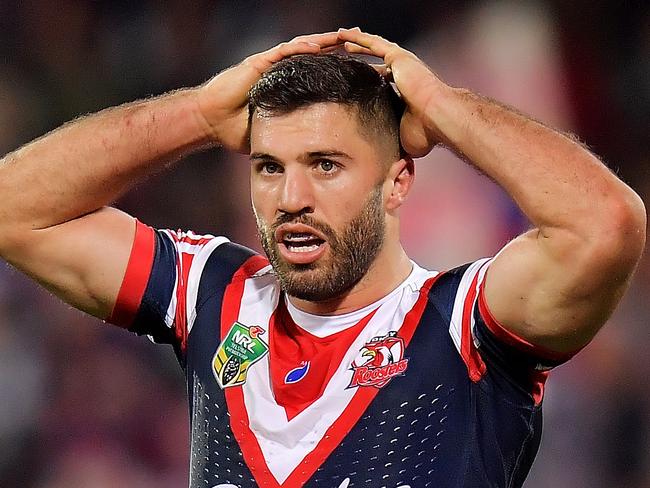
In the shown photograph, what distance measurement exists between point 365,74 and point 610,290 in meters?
0.94

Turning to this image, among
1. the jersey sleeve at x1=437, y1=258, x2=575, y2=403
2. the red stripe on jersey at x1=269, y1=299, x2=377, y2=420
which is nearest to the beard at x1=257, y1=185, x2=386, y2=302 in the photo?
the red stripe on jersey at x1=269, y1=299, x2=377, y2=420

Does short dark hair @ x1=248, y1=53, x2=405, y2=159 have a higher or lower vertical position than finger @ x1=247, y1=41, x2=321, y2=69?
lower

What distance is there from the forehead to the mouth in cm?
23

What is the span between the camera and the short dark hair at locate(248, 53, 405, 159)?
2908mm

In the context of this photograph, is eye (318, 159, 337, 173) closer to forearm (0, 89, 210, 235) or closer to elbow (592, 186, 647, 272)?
forearm (0, 89, 210, 235)

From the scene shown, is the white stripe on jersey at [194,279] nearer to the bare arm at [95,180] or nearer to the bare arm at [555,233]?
the bare arm at [95,180]

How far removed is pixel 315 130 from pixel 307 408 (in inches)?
30.2

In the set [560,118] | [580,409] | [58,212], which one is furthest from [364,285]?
[560,118]

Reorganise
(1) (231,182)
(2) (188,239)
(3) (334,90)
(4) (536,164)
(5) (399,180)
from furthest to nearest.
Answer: (1) (231,182)
(2) (188,239)
(5) (399,180)
(3) (334,90)
(4) (536,164)

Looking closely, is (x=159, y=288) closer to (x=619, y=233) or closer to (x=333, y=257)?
(x=333, y=257)

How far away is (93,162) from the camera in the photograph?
123 inches

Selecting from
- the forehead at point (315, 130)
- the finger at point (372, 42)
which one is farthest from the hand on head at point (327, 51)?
the forehead at point (315, 130)

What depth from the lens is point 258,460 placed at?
2871mm

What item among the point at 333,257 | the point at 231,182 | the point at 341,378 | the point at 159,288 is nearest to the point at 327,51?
the point at 333,257
